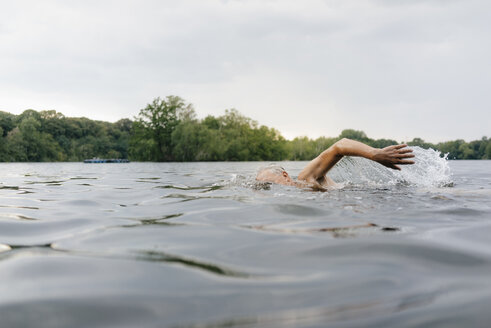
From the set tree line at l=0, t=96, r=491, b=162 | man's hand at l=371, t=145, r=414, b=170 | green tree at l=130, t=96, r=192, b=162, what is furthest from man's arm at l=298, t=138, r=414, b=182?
green tree at l=130, t=96, r=192, b=162

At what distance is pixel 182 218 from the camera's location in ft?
11.9

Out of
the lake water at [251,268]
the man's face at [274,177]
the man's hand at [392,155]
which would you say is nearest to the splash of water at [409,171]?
the man's face at [274,177]

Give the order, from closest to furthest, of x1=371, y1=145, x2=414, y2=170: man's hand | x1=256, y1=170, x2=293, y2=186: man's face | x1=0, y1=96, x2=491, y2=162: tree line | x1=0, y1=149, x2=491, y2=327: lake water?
1. x1=0, y1=149, x2=491, y2=327: lake water
2. x1=371, y1=145, x2=414, y2=170: man's hand
3. x1=256, y1=170, x2=293, y2=186: man's face
4. x1=0, y1=96, x2=491, y2=162: tree line

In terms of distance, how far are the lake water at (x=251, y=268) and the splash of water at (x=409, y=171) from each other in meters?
3.21

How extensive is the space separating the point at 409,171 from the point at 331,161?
9.77ft

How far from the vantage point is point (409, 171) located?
7867mm

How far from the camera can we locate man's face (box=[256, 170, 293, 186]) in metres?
6.56

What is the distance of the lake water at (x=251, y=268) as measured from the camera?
1.39 meters

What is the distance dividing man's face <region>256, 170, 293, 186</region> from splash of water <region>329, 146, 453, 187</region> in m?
1.02

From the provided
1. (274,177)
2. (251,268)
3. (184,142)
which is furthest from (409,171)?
(184,142)

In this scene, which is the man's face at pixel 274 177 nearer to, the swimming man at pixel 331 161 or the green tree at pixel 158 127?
the swimming man at pixel 331 161

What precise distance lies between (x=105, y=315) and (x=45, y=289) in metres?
0.47

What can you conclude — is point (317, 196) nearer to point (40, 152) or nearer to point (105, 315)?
point (105, 315)

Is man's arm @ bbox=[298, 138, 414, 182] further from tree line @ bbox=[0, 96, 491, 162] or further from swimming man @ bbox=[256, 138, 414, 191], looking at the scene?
tree line @ bbox=[0, 96, 491, 162]
